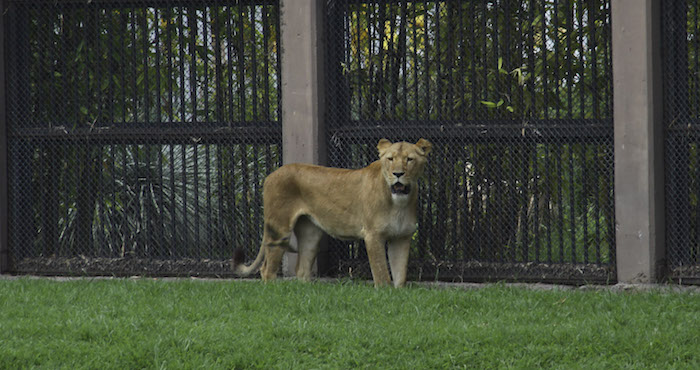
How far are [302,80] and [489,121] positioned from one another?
1.58 m

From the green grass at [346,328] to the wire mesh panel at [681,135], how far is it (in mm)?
826

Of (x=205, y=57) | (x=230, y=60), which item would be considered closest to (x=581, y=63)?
(x=230, y=60)

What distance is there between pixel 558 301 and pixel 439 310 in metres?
0.91

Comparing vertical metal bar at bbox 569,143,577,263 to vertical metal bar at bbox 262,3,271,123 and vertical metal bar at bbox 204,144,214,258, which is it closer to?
vertical metal bar at bbox 262,3,271,123

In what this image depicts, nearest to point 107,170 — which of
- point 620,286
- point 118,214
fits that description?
point 118,214

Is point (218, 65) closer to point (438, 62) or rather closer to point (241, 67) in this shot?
point (241, 67)

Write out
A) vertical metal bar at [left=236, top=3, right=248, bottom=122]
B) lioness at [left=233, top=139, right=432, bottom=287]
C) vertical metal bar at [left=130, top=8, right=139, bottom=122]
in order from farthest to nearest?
vertical metal bar at [left=130, top=8, right=139, bottom=122] → vertical metal bar at [left=236, top=3, right=248, bottom=122] → lioness at [left=233, top=139, right=432, bottom=287]

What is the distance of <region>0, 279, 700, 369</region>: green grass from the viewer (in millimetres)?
6016

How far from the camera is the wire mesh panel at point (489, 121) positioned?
343 inches

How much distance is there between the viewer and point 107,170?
32.8 feet

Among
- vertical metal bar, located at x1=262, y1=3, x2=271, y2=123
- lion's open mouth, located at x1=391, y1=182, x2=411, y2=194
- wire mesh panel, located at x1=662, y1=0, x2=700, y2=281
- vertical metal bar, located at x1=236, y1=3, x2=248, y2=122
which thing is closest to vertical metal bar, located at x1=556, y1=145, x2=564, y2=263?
wire mesh panel, located at x1=662, y1=0, x2=700, y2=281

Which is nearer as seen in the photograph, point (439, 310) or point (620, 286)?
point (439, 310)

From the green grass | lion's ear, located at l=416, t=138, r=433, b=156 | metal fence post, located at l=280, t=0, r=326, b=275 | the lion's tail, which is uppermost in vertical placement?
metal fence post, located at l=280, t=0, r=326, b=275

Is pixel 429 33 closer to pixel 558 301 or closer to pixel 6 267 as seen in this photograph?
pixel 558 301
